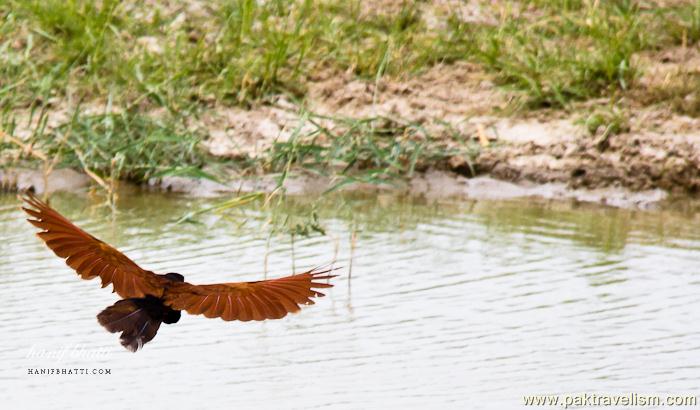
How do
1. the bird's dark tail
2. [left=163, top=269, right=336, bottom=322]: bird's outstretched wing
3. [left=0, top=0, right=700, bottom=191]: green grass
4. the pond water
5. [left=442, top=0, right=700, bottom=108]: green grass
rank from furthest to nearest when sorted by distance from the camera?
[left=442, top=0, right=700, bottom=108]: green grass → [left=0, top=0, right=700, bottom=191]: green grass → the pond water → the bird's dark tail → [left=163, top=269, right=336, bottom=322]: bird's outstretched wing

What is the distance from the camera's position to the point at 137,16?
28.8 ft

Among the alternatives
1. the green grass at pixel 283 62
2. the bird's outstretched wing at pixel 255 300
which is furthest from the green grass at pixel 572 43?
the bird's outstretched wing at pixel 255 300

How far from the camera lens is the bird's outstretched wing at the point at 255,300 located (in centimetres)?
377

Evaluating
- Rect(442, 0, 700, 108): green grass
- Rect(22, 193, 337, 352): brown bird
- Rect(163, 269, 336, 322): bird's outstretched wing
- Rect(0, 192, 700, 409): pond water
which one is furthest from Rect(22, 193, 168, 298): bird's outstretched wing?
Rect(442, 0, 700, 108): green grass

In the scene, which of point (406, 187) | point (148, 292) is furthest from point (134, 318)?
point (406, 187)

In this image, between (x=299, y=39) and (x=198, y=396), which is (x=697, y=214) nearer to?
(x=299, y=39)

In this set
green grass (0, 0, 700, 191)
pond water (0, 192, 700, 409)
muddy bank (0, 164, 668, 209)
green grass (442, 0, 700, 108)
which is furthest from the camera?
green grass (442, 0, 700, 108)

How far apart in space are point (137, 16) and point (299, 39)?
1.13 metres

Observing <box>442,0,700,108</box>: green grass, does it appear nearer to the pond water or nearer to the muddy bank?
the muddy bank

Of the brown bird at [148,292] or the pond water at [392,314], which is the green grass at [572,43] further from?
the brown bird at [148,292]

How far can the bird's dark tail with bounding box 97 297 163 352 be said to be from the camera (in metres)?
Result: 3.88

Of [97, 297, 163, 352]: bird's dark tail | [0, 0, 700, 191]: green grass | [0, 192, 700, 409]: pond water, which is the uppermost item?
[0, 0, 700, 191]: green grass

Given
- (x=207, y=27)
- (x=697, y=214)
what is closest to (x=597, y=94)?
(x=697, y=214)

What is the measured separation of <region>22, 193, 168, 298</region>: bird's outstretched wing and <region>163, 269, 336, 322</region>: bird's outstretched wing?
0.38ft
